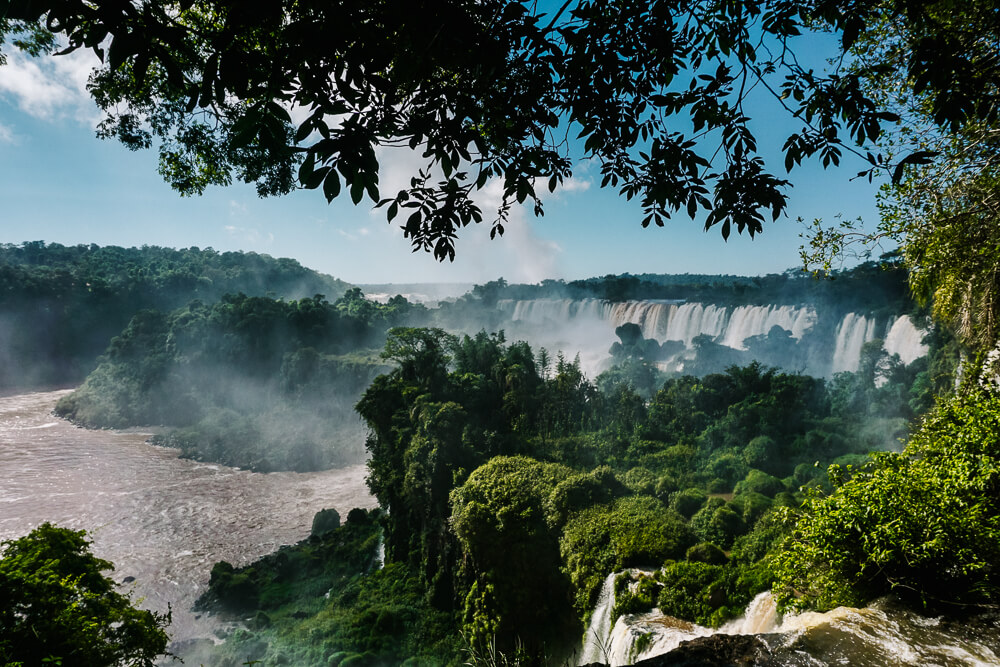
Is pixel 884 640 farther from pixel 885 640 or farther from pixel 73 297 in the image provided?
pixel 73 297

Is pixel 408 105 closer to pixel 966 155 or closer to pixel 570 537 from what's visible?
pixel 966 155

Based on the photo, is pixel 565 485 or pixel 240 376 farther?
pixel 240 376

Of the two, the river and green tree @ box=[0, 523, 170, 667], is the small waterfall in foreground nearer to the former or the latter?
green tree @ box=[0, 523, 170, 667]

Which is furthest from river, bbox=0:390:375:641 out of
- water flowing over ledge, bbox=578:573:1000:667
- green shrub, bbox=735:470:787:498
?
water flowing over ledge, bbox=578:573:1000:667

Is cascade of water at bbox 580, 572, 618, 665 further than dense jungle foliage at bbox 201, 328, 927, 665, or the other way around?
dense jungle foliage at bbox 201, 328, 927, 665

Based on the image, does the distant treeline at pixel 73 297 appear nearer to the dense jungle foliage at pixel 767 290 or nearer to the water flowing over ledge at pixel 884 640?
the dense jungle foliage at pixel 767 290

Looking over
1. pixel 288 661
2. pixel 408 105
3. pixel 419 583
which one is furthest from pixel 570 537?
pixel 408 105

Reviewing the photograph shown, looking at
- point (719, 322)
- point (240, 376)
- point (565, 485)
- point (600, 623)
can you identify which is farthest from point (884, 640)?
point (240, 376)
